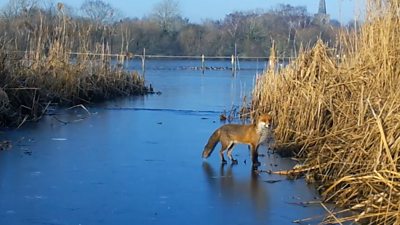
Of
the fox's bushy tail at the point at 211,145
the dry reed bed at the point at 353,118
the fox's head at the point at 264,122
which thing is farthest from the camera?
the fox's bushy tail at the point at 211,145

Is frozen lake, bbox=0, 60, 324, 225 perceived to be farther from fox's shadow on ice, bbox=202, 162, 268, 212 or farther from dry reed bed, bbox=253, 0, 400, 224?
dry reed bed, bbox=253, 0, 400, 224

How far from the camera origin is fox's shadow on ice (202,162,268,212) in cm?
499

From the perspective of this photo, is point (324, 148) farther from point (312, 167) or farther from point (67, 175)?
point (67, 175)

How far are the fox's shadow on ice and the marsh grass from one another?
4.06 m

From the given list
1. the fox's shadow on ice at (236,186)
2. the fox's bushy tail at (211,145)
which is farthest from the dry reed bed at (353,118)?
the fox's bushy tail at (211,145)

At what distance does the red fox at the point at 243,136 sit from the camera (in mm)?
6523

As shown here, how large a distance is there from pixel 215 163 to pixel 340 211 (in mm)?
2139

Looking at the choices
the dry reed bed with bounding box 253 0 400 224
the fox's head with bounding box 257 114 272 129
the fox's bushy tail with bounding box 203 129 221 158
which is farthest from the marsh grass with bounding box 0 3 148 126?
the fox's head with bounding box 257 114 272 129

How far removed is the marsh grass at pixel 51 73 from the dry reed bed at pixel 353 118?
387 centimetres

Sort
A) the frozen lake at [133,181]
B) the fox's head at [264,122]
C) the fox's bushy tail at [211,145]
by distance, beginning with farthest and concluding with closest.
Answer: the fox's bushy tail at [211,145] < the fox's head at [264,122] < the frozen lake at [133,181]

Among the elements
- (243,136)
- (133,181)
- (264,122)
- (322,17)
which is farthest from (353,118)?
(322,17)

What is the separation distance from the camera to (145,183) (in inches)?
217

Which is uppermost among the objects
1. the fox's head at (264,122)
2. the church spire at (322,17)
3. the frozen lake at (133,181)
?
the church spire at (322,17)

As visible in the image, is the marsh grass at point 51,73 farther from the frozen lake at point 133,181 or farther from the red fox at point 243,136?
the red fox at point 243,136
